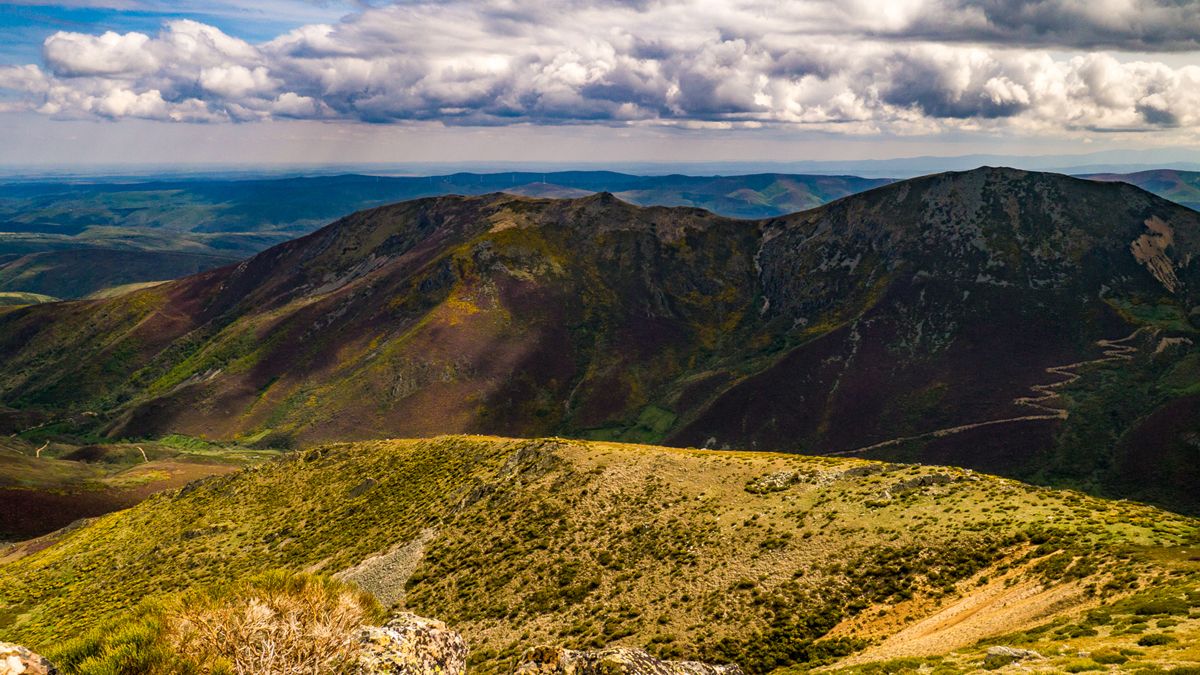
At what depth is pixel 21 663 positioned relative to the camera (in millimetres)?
18578

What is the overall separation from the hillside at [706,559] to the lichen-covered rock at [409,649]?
55.5 feet

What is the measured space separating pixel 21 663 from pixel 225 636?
6.43m

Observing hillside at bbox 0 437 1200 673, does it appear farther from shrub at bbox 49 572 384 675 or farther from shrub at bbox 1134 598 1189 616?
shrub at bbox 49 572 384 675

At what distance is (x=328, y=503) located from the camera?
284ft

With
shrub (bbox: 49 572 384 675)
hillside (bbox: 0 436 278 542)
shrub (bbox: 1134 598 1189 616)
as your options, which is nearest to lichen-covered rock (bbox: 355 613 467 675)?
shrub (bbox: 49 572 384 675)

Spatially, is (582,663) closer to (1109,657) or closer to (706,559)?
(1109,657)

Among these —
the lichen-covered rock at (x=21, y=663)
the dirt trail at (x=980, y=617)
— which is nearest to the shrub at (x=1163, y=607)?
the dirt trail at (x=980, y=617)

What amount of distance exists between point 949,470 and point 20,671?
65.4 m

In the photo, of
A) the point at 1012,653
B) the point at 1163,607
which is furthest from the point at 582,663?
the point at 1163,607

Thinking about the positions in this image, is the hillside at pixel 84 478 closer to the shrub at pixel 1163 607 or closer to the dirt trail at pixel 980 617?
the dirt trail at pixel 980 617

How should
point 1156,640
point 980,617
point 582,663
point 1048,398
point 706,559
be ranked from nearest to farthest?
point 1156,640, point 582,663, point 980,617, point 706,559, point 1048,398

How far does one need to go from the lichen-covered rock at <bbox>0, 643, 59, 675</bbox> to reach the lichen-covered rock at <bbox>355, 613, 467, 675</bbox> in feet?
31.6

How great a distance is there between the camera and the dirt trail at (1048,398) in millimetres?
160250

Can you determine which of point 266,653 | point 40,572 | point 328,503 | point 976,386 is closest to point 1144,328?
point 976,386
